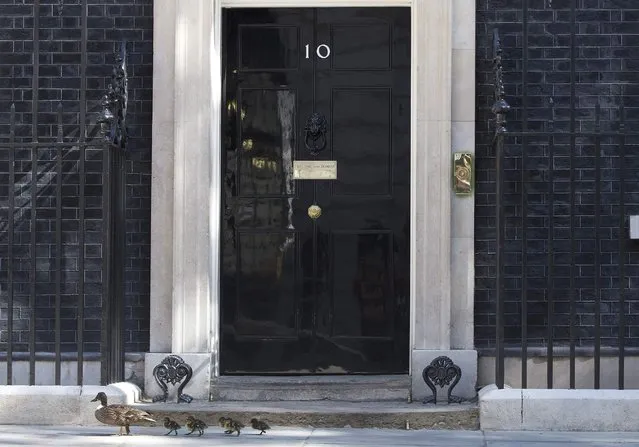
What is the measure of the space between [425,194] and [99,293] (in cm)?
241

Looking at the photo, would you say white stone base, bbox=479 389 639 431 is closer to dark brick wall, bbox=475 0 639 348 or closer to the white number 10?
dark brick wall, bbox=475 0 639 348

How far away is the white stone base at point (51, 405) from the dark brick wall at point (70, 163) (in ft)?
2.00

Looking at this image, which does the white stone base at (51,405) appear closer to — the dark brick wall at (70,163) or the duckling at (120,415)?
the duckling at (120,415)

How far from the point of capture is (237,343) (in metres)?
9.21

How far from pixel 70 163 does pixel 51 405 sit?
174 cm

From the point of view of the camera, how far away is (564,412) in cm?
819

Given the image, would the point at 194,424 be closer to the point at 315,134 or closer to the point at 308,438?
the point at 308,438

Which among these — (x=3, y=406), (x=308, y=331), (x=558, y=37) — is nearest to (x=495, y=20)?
(x=558, y=37)

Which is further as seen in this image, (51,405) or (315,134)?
(315,134)

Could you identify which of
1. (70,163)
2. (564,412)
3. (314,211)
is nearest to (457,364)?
(564,412)

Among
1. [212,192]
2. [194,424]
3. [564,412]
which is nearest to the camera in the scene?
[194,424]

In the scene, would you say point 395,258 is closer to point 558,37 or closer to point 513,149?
point 513,149

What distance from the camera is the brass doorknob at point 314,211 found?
915 cm

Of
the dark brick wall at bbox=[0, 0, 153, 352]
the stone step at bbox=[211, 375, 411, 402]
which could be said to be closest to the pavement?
the stone step at bbox=[211, 375, 411, 402]
